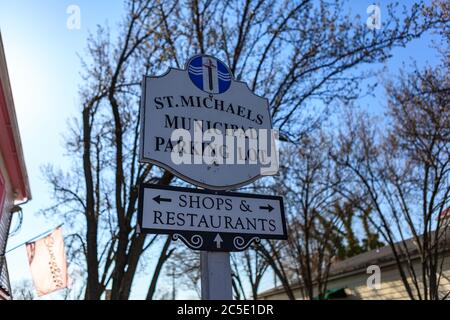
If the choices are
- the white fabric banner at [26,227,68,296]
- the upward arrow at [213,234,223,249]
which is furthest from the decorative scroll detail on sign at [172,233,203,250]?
the white fabric banner at [26,227,68,296]

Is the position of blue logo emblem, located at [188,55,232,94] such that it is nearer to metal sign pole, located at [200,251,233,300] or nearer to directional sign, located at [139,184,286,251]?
directional sign, located at [139,184,286,251]

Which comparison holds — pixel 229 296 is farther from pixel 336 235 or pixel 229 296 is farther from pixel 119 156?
pixel 336 235

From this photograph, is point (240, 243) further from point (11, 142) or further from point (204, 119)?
point (11, 142)

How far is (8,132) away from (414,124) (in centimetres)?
960

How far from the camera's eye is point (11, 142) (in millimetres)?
6789

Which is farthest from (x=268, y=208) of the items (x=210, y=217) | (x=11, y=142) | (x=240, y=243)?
(x=11, y=142)

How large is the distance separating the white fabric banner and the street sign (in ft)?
24.2

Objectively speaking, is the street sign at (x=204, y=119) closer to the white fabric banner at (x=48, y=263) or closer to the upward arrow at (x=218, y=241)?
the upward arrow at (x=218, y=241)

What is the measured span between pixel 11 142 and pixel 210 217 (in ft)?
18.0

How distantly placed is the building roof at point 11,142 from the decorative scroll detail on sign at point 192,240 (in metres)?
4.32

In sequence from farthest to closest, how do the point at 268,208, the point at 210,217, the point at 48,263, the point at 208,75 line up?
the point at 48,263 < the point at 208,75 < the point at 268,208 < the point at 210,217

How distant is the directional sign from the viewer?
101 inches

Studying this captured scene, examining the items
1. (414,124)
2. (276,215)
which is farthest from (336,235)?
(276,215)

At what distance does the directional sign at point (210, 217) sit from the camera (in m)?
2.58
